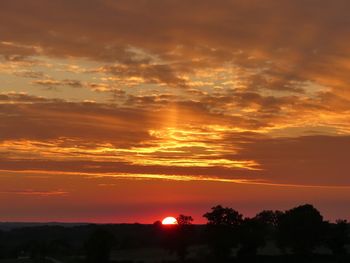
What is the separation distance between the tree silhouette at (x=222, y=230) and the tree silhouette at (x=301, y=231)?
9604 mm

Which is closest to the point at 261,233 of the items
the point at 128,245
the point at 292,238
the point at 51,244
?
the point at 292,238

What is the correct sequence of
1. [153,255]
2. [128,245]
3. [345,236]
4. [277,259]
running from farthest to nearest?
[128,245] → [153,255] → [345,236] → [277,259]

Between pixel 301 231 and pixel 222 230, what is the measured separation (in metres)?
16.6

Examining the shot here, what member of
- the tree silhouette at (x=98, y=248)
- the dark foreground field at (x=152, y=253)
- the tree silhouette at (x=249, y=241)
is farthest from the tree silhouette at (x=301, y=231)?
the tree silhouette at (x=98, y=248)

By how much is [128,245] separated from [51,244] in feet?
84.6

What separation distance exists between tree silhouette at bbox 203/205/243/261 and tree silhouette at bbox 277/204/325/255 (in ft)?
31.5

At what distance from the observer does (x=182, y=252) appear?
129 metres

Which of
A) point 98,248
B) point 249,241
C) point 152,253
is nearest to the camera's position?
point 249,241

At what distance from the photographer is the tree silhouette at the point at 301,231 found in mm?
125250

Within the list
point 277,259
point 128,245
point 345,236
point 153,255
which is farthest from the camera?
point 128,245

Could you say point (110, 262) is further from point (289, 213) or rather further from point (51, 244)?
point (51, 244)

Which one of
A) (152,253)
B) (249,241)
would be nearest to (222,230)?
(249,241)

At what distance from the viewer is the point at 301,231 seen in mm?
125812

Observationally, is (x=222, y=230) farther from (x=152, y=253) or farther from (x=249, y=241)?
(x=152, y=253)
